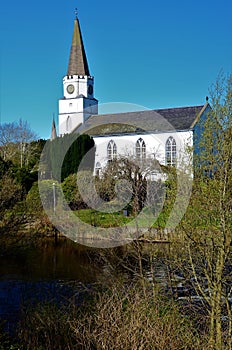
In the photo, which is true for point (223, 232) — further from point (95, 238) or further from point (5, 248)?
point (95, 238)

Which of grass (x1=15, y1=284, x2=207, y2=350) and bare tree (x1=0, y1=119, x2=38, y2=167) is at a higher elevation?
bare tree (x1=0, y1=119, x2=38, y2=167)

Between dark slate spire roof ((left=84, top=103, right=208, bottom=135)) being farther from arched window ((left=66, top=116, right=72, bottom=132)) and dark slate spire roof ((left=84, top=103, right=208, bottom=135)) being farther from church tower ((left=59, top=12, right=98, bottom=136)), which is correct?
arched window ((left=66, top=116, right=72, bottom=132))

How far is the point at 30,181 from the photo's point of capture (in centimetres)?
3072

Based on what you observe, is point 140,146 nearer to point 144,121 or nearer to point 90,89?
point 144,121

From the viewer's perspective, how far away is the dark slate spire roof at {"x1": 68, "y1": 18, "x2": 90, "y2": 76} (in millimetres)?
43875

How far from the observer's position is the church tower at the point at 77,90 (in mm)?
43969

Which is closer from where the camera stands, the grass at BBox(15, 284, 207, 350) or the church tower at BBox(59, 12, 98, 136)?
the grass at BBox(15, 284, 207, 350)

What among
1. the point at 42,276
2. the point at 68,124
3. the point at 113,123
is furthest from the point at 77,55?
the point at 42,276

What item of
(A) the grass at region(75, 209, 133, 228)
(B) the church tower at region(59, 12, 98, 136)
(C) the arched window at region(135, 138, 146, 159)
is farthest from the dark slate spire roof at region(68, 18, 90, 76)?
(A) the grass at region(75, 209, 133, 228)

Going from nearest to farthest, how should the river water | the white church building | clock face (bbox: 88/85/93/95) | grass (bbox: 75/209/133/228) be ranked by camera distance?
the river water < grass (bbox: 75/209/133/228) < the white church building < clock face (bbox: 88/85/93/95)

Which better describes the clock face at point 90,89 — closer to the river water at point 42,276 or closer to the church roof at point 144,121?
the church roof at point 144,121

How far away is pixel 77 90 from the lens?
146ft

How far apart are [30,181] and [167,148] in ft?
42.1

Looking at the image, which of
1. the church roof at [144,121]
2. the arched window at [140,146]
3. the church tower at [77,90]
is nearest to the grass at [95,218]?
the church roof at [144,121]
